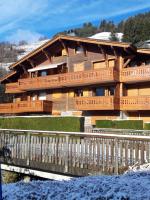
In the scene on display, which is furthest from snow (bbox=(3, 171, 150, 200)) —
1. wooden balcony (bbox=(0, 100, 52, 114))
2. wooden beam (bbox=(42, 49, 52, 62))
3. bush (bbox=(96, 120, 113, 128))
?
wooden beam (bbox=(42, 49, 52, 62))

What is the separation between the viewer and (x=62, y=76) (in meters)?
41.8

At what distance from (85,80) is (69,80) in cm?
232

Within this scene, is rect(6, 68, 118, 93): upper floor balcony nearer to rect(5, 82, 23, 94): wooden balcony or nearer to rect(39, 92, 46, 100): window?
rect(5, 82, 23, 94): wooden balcony

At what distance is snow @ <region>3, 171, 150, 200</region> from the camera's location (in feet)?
12.8

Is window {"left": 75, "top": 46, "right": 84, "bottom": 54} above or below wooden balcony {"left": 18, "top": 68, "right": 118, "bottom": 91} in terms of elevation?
above

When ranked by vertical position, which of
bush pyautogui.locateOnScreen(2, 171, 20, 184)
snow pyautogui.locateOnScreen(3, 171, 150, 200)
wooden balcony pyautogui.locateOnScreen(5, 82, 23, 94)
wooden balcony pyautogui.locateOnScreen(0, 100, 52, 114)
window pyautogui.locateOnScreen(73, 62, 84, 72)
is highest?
window pyautogui.locateOnScreen(73, 62, 84, 72)

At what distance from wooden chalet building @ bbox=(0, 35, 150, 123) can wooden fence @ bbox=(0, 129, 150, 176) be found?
23.7 metres

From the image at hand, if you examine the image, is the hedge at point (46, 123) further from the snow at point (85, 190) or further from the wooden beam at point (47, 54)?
the snow at point (85, 190)

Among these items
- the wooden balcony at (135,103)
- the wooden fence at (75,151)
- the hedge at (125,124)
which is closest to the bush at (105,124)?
the hedge at (125,124)

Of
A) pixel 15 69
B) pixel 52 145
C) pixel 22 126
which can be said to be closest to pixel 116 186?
pixel 52 145

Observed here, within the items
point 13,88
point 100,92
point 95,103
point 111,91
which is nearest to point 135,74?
point 111,91

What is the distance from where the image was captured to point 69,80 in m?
40.9

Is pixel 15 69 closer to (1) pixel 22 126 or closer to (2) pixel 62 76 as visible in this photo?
(2) pixel 62 76

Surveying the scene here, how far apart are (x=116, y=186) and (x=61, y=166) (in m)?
7.43
